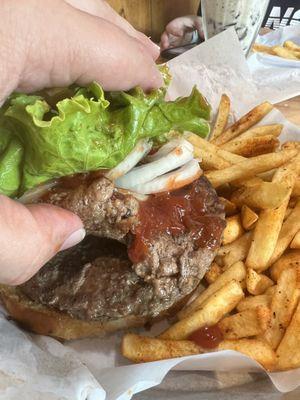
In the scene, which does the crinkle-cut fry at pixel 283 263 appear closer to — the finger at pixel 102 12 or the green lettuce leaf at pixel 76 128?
the green lettuce leaf at pixel 76 128

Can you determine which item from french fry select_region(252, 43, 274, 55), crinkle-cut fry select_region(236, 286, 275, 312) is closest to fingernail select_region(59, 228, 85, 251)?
crinkle-cut fry select_region(236, 286, 275, 312)

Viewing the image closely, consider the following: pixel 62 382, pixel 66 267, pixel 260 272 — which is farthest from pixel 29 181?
pixel 260 272

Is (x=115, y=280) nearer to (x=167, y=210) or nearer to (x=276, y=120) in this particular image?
(x=167, y=210)

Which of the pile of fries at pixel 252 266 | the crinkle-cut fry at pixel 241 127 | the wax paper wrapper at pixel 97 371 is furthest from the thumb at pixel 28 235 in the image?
the crinkle-cut fry at pixel 241 127

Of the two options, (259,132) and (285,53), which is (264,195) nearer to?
(259,132)

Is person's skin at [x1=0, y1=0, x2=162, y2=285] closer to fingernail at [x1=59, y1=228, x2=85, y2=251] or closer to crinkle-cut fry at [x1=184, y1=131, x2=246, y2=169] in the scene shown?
fingernail at [x1=59, y1=228, x2=85, y2=251]

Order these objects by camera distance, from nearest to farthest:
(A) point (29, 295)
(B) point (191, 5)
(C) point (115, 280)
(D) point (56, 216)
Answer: (D) point (56, 216)
(C) point (115, 280)
(A) point (29, 295)
(B) point (191, 5)

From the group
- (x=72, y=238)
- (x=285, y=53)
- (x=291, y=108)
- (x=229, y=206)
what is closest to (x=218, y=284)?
(x=229, y=206)
